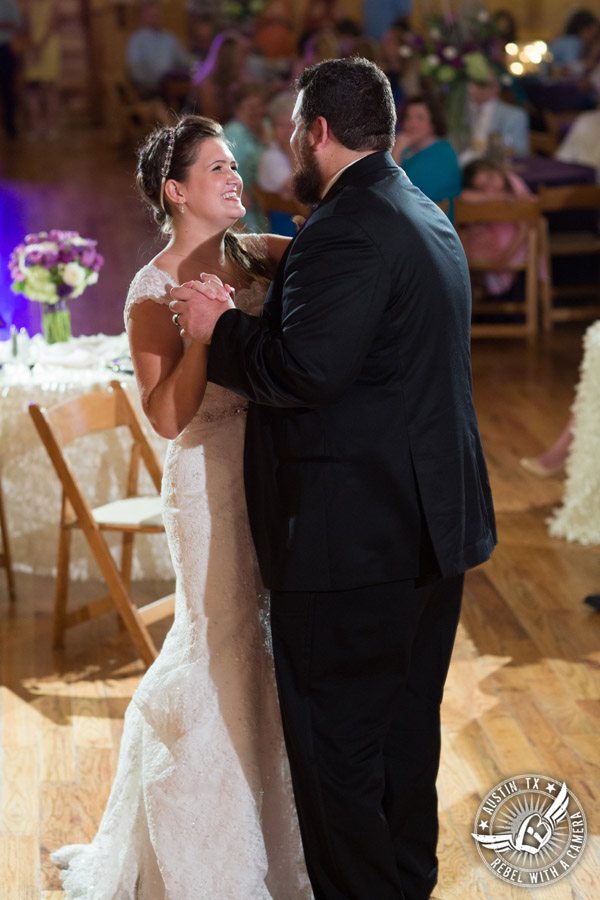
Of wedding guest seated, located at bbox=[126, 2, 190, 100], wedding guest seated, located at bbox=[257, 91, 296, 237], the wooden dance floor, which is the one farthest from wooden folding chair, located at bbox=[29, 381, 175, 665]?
wedding guest seated, located at bbox=[126, 2, 190, 100]

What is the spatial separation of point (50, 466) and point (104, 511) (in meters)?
0.53

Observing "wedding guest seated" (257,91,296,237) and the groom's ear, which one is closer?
the groom's ear

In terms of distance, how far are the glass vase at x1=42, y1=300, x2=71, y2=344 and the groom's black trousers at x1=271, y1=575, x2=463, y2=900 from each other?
2.56 meters

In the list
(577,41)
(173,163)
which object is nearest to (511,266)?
(173,163)

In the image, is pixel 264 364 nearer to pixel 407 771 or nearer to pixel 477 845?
pixel 407 771

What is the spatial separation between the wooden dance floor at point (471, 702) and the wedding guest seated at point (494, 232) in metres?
2.53

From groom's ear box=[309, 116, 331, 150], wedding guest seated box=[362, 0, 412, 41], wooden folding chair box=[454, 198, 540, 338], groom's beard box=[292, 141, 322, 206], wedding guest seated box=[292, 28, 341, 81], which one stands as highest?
wedding guest seated box=[362, 0, 412, 41]

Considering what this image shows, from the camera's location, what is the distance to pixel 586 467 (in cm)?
443

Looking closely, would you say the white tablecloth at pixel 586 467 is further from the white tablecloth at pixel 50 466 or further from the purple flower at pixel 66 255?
the purple flower at pixel 66 255

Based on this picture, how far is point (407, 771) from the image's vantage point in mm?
2355

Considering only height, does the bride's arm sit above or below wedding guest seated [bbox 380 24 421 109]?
below

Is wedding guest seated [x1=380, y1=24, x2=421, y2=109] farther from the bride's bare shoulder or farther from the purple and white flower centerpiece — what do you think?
the bride's bare shoulder

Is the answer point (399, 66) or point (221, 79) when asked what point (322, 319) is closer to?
point (221, 79)

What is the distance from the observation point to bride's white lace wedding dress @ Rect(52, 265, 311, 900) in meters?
2.32
